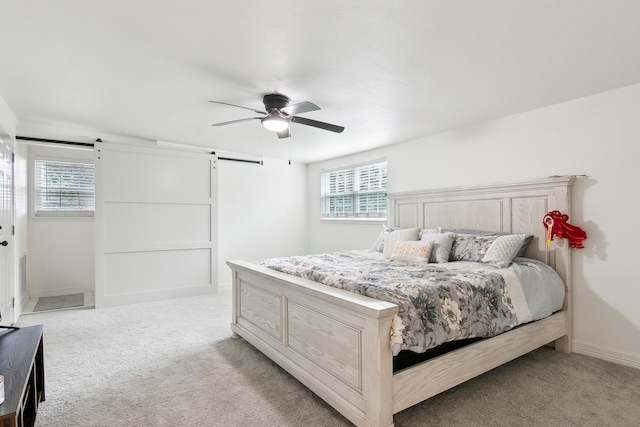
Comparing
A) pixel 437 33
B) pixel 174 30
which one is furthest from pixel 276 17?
pixel 437 33

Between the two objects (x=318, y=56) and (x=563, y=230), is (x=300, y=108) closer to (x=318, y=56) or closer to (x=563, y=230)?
(x=318, y=56)

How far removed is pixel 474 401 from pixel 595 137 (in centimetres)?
243

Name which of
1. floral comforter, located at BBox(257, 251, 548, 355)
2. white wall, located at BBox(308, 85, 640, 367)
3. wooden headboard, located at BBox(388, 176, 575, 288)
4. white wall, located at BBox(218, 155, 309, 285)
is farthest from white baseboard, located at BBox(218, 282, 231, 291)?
white wall, located at BBox(308, 85, 640, 367)

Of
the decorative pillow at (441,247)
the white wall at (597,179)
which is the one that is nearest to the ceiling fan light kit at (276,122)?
the decorative pillow at (441,247)

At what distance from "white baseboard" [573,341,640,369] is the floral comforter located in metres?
1.08

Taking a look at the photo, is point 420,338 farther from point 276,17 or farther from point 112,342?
point 112,342

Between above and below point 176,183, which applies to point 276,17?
above

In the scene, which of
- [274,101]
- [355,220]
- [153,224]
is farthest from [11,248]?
[355,220]

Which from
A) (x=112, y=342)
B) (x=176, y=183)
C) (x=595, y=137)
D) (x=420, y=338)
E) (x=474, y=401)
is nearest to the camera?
(x=420, y=338)

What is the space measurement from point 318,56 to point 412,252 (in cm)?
197

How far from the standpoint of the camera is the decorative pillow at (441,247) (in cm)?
311

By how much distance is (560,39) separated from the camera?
6.26ft

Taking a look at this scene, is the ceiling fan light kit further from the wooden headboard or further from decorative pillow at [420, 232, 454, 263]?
the wooden headboard

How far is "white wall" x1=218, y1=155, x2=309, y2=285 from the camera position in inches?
211
